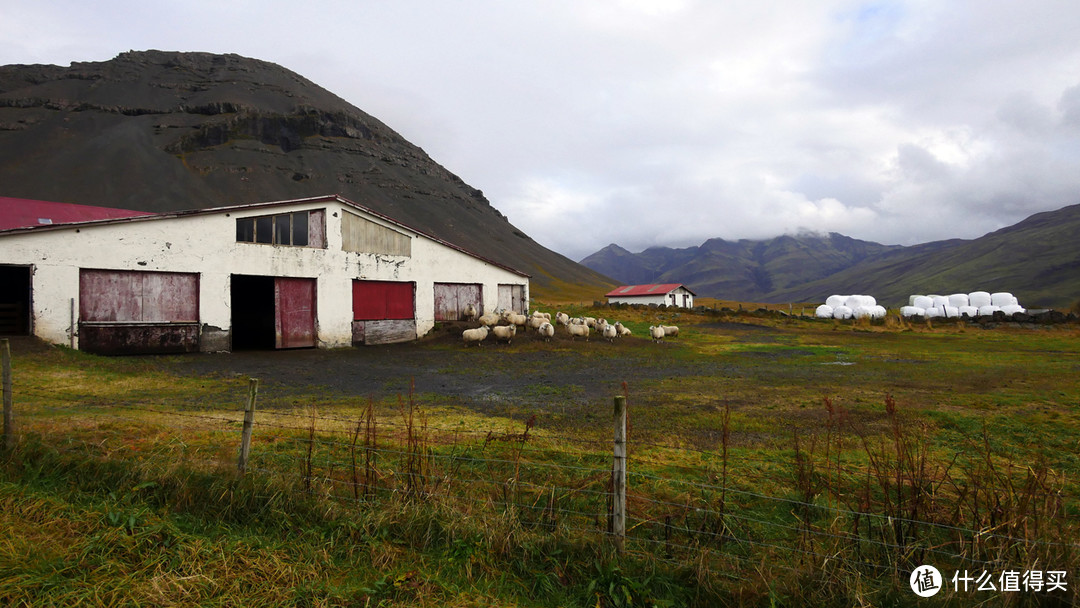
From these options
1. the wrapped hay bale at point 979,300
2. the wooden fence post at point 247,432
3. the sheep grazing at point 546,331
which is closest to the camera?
the wooden fence post at point 247,432

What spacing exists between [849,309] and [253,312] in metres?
48.3

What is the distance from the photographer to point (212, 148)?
376 ft

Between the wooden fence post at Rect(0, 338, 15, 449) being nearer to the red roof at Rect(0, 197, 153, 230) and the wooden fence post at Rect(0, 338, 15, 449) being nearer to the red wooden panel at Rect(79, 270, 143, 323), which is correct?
the red wooden panel at Rect(79, 270, 143, 323)

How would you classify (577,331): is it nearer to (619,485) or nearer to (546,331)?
(546,331)

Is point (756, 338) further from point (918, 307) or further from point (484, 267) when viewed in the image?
point (918, 307)

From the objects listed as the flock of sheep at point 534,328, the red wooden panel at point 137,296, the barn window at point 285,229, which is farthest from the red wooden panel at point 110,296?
the flock of sheep at point 534,328

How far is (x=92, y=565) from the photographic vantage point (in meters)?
3.81

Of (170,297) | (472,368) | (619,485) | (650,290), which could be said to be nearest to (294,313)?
(170,297)

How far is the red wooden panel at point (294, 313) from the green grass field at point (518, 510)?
11445 millimetres

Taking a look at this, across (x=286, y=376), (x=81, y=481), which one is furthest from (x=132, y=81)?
(x=81, y=481)

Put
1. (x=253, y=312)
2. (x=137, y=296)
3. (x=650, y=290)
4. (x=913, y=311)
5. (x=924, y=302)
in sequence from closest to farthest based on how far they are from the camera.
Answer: (x=137, y=296) → (x=253, y=312) → (x=913, y=311) → (x=924, y=302) → (x=650, y=290)

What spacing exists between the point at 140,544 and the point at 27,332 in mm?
18775

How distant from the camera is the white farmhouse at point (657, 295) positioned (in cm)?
6638

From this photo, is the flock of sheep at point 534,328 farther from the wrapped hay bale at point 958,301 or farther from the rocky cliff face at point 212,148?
the rocky cliff face at point 212,148
